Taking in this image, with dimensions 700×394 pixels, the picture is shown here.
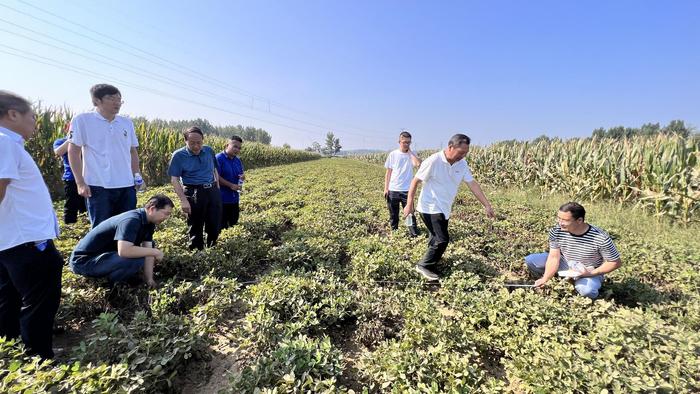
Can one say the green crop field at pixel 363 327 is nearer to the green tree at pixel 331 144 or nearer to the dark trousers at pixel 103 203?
the dark trousers at pixel 103 203

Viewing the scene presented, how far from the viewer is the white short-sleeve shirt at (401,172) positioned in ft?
20.1

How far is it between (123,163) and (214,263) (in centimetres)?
167

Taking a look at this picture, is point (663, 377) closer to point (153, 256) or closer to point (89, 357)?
point (89, 357)

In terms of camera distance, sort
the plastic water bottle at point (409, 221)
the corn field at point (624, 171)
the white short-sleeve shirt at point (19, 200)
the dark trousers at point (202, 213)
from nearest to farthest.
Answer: the white short-sleeve shirt at point (19, 200)
the dark trousers at point (202, 213)
the plastic water bottle at point (409, 221)
the corn field at point (624, 171)

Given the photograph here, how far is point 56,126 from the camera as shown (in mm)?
8805

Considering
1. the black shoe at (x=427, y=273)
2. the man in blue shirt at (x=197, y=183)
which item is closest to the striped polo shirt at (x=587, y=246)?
the black shoe at (x=427, y=273)

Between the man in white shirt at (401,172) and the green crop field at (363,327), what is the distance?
3.66ft

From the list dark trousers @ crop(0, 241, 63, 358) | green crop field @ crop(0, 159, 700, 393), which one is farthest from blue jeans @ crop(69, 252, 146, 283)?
dark trousers @ crop(0, 241, 63, 358)

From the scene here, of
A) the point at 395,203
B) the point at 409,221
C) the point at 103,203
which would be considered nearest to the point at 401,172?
the point at 395,203

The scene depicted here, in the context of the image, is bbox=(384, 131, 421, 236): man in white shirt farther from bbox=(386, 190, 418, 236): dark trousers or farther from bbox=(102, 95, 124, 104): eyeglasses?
bbox=(102, 95, 124, 104): eyeglasses

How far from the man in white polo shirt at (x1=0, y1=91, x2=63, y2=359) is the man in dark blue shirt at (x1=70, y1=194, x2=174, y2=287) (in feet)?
2.53

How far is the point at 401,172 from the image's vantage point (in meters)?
6.15

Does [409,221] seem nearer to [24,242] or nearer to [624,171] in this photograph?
[24,242]

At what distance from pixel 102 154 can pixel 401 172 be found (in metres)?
4.61
